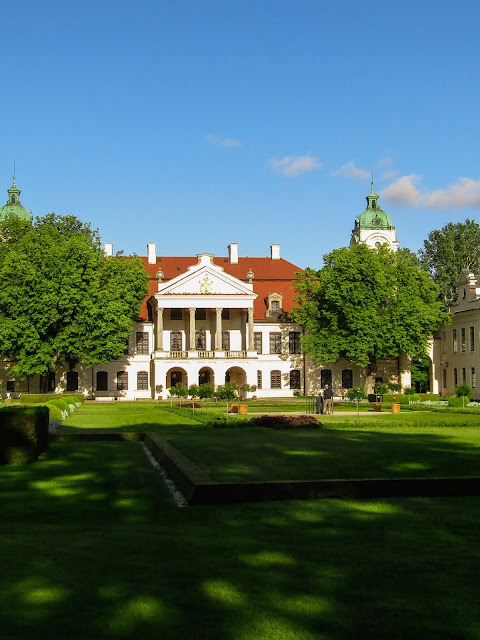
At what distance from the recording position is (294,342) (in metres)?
79.9

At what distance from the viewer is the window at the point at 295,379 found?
260 ft

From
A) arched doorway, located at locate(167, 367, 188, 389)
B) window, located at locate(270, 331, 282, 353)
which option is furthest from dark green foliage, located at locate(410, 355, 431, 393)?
arched doorway, located at locate(167, 367, 188, 389)

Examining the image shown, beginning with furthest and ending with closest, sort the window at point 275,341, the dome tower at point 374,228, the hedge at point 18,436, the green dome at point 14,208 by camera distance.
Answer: the green dome at point 14,208 → the dome tower at point 374,228 → the window at point 275,341 → the hedge at point 18,436

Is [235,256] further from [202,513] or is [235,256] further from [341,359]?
[202,513]

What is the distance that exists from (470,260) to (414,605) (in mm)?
89792

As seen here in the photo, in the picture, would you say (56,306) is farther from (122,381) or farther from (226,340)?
(226,340)

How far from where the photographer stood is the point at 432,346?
8062 centimetres

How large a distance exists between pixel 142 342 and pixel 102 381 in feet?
17.9

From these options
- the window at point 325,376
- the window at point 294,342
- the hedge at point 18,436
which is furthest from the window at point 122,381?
the hedge at point 18,436

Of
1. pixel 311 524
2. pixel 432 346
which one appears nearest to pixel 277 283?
pixel 432 346

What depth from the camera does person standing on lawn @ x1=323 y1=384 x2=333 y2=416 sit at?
144ft

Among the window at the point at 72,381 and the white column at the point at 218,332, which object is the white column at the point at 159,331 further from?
the window at the point at 72,381

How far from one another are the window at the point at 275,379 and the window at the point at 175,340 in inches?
366

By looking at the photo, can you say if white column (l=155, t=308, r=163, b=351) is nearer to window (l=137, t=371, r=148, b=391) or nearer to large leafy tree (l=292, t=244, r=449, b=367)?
window (l=137, t=371, r=148, b=391)
